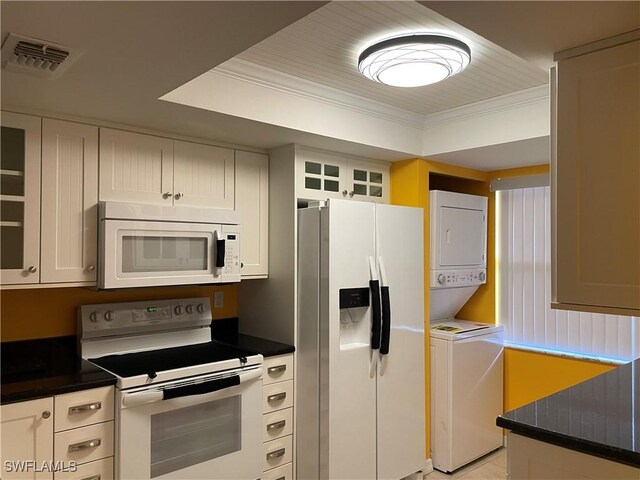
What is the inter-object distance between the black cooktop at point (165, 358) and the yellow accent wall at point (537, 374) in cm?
228

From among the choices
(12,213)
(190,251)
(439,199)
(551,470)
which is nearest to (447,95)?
(439,199)

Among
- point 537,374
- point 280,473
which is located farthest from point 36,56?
point 537,374

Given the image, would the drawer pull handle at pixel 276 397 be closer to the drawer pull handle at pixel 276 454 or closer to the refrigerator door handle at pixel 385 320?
the drawer pull handle at pixel 276 454

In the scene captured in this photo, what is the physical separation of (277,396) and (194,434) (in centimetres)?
56

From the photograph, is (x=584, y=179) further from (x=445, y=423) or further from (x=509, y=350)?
(x=509, y=350)

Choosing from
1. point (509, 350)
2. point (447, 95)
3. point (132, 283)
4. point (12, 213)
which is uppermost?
point (447, 95)

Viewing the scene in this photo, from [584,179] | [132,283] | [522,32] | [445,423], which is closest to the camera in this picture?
[522,32]

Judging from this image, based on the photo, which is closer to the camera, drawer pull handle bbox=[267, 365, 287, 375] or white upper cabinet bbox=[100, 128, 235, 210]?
white upper cabinet bbox=[100, 128, 235, 210]

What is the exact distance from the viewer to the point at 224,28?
58.0 inches

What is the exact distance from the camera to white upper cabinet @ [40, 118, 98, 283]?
2324 millimetres

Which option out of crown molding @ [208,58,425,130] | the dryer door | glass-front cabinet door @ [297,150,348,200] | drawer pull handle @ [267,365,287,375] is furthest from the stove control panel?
the dryer door

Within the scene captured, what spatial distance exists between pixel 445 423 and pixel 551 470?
1.91 meters

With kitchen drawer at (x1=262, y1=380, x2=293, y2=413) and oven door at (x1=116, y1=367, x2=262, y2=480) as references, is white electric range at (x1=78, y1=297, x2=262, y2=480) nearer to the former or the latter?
oven door at (x1=116, y1=367, x2=262, y2=480)

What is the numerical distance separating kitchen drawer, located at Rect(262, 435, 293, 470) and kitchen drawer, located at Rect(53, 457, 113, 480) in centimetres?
87
